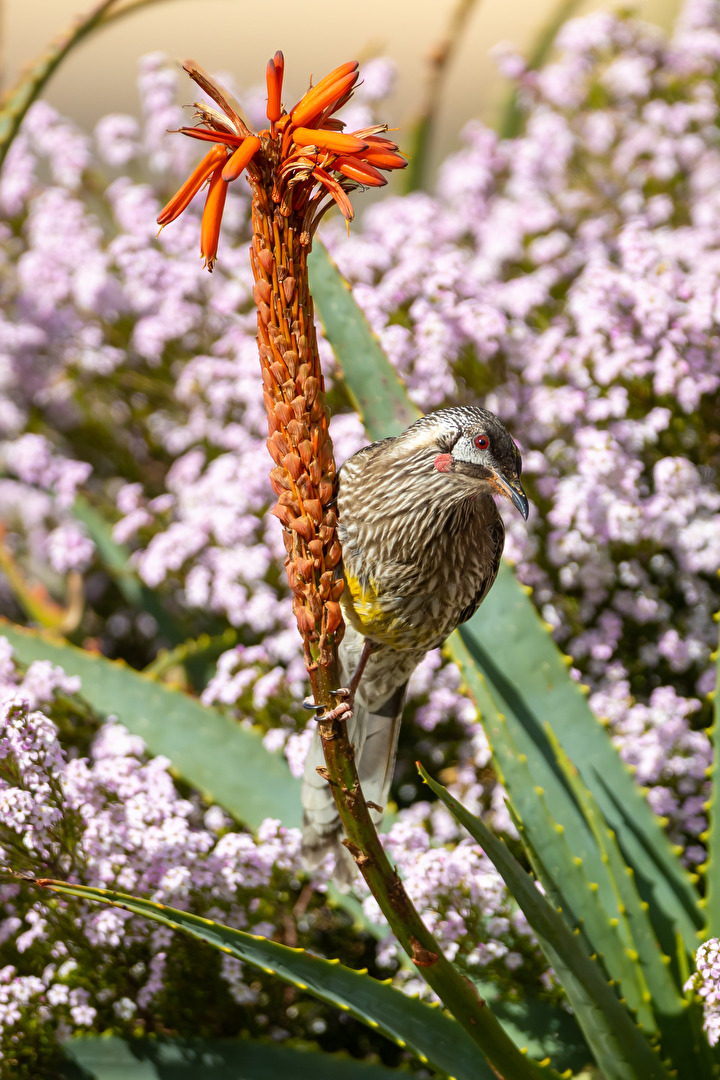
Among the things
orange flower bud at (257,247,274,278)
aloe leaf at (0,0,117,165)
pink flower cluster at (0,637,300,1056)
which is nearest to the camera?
orange flower bud at (257,247,274,278)

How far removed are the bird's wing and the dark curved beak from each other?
1.07 ft

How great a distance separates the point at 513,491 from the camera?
1.60 m

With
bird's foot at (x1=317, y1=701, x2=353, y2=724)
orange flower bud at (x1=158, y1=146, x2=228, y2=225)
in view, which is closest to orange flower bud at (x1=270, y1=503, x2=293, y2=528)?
bird's foot at (x1=317, y1=701, x2=353, y2=724)

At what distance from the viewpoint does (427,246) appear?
134 inches

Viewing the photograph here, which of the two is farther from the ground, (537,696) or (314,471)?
(537,696)

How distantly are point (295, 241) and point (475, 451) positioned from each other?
603 mm

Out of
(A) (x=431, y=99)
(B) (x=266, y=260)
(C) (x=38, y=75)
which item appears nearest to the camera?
(B) (x=266, y=260)

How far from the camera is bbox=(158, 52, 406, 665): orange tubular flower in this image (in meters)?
1.11

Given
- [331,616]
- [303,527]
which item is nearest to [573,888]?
[331,616]

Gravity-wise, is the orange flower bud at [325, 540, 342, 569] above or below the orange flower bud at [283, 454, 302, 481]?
below

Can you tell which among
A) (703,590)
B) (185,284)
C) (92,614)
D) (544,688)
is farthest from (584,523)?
(92,614)

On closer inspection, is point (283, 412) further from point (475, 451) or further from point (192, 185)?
point (475, 451)

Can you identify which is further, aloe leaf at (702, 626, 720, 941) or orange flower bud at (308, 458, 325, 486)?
aloe leaf at (702, 626, 720, 941)

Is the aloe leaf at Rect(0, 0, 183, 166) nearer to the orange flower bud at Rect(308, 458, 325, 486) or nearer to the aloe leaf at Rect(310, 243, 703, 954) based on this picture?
the aloe leaf at Rect(310, 243, 703, 954)
